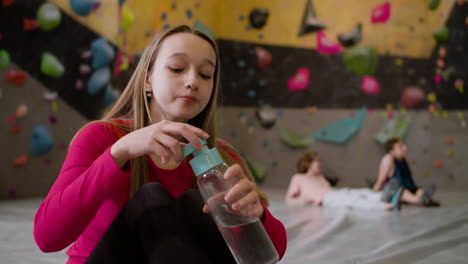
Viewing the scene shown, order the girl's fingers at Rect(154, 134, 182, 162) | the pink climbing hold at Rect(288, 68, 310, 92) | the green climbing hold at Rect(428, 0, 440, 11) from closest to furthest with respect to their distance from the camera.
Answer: the girl's fingers at Rect(154, 134, 182, 162) → the green climbing hold at Rect(428, 0, 440, 11) → the pink climbing hold at Rect(288, 68, 310, 92)

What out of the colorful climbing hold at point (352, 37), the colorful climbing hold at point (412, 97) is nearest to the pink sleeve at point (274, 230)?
the colorful climbing hold at point (412, 97)

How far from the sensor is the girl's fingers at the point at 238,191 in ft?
2.65

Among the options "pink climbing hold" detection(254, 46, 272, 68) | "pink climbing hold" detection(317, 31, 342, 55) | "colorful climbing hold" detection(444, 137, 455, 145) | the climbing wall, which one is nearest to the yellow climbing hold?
the climbing wall

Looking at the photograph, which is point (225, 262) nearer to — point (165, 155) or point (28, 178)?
point (165, 155)

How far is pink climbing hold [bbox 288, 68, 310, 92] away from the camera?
16.1 feet

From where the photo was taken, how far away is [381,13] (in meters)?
4.66

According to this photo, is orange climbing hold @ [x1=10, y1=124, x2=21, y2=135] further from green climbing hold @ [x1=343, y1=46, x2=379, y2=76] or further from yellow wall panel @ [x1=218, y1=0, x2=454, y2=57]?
green climbing hold @ [x1=343, y1=46, x2=379, y2=76]

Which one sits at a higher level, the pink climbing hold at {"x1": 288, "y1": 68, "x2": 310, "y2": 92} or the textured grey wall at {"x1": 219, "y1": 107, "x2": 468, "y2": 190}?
the pink climbing hold at {"x1": 288, "y1": 68, "x2": 310, "y2": 92}

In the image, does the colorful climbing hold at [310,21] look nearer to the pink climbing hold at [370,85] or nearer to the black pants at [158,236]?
the pink climbing hold at [370,85]

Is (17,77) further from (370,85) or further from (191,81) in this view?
(370,85)

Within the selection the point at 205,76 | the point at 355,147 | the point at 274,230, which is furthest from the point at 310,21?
the point at 274,230

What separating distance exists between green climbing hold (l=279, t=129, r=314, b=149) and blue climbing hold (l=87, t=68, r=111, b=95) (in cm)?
206

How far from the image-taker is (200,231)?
35.6 inches

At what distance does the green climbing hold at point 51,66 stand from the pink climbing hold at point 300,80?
247 cm
